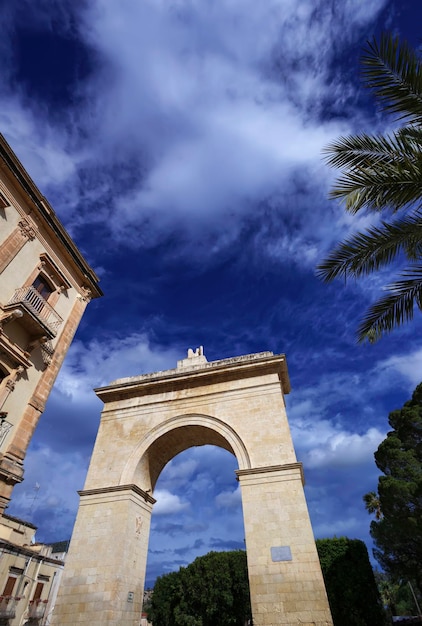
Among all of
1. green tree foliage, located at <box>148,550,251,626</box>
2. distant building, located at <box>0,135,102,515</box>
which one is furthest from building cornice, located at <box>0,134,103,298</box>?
green tree foliage, located at <box>148,550,251,626</box>

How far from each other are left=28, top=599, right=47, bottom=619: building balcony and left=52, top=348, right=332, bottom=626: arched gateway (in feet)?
51.5

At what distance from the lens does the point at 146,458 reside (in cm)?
1291

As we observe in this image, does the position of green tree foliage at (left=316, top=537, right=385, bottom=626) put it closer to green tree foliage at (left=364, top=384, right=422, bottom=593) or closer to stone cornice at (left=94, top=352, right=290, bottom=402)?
green tree foliage at (left=364, top=384, right=422, bottom=593)

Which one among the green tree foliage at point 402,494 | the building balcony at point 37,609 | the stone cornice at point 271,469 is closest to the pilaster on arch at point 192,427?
the stone cornice at point 271,469

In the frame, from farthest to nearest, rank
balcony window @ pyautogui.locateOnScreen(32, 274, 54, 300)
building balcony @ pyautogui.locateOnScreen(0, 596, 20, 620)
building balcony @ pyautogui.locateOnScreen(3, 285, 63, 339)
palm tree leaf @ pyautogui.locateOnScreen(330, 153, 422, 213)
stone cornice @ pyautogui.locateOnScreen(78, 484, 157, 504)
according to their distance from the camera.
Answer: building balcony @ pyautogui.locateOnScreen(0, 596, 20, 620)
balcony window @ pyautogui.locateOnScreen(32, 274, 54, 300)
stone cornice @ pyautogui.locateOnScreen(78, 484, 157, 504)
building balcony @ pyautogui.locateOnScreen(3, 285, 63, 339)
palm tree leaf @ pyautogui.locateOnScreen(330, 153, 422, 213)

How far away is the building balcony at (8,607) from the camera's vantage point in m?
18.6

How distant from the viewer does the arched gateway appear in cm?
937

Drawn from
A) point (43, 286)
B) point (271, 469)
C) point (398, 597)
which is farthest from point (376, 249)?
point (398, 597)

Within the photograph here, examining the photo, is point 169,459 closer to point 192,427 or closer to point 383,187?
point 192,427

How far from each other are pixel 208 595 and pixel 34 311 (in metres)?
21.5

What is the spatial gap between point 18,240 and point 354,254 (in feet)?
33.5

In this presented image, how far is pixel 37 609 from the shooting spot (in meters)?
21.8

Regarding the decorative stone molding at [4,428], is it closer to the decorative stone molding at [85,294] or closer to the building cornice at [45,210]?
the decorative stone molding at [85,294]

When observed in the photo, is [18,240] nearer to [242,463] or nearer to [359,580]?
[242,463]
